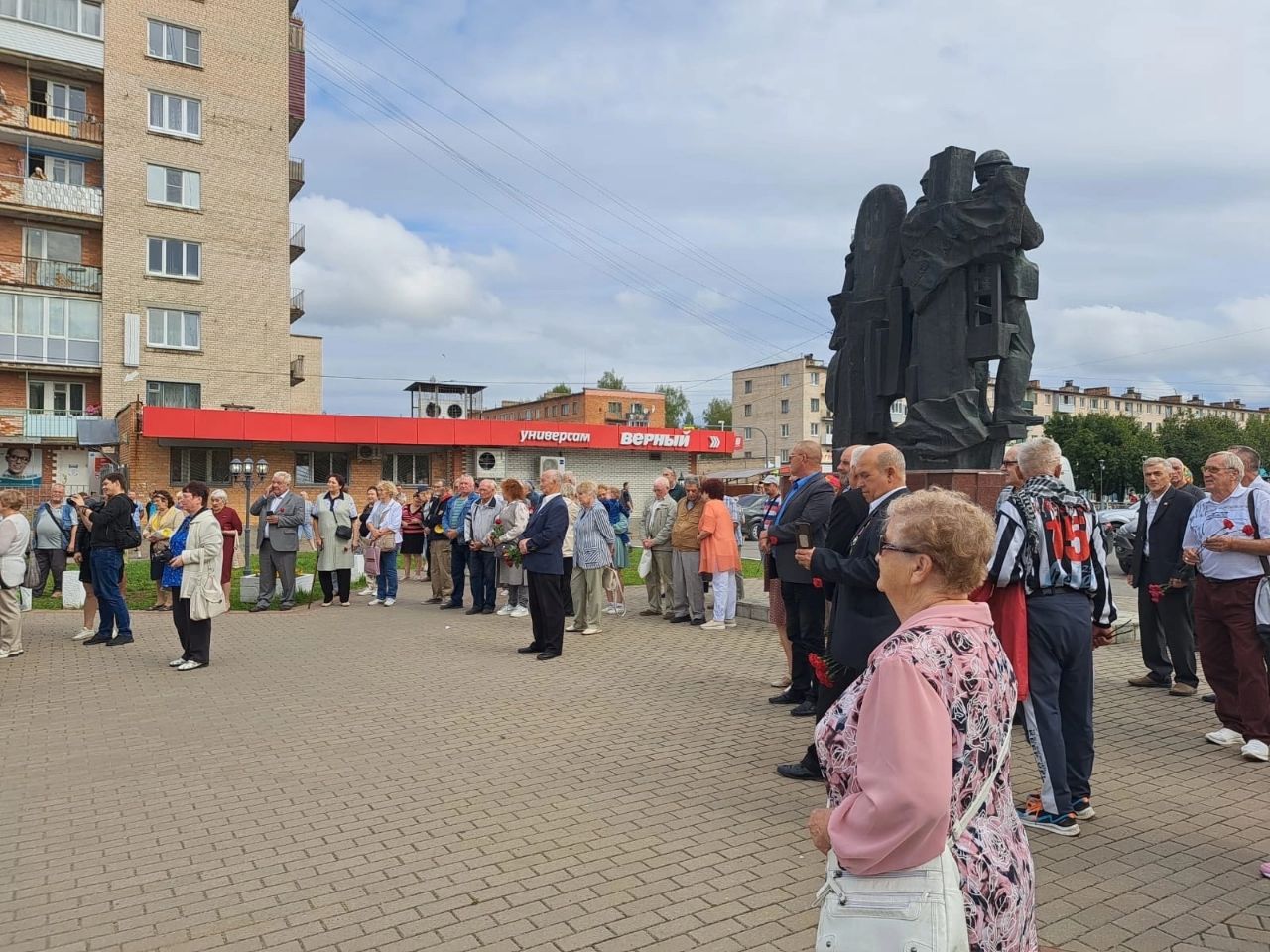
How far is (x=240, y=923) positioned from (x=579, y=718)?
3590 millimetres

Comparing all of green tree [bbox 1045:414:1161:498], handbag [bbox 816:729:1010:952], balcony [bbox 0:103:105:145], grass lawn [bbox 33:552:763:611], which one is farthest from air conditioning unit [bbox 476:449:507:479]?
green tree [bbox 1045:414:1161:498]

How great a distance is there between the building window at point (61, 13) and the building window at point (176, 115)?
301 centimetres

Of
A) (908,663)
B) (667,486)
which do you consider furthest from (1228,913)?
(667,486)

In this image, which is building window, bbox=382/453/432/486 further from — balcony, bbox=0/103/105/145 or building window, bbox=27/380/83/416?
balcony, bbox=0/103/105/145

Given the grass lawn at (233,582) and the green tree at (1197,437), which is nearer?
the grass lawn at (233,582)

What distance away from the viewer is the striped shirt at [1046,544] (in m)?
4.73

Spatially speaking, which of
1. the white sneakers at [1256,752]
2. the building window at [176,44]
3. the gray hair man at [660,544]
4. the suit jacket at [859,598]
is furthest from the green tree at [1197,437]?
the suit jacket at [859,598]

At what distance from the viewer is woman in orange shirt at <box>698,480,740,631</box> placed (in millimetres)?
11555

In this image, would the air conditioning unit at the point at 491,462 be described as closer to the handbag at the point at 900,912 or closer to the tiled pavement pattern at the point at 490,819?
the tiled pavement pattern at the point at 490,819

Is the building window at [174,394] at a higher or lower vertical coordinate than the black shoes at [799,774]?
higher

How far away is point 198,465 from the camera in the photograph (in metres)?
34.2

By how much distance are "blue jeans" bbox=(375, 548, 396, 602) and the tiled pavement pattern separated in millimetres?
5829

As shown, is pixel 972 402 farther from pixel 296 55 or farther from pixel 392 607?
pixel 296 55

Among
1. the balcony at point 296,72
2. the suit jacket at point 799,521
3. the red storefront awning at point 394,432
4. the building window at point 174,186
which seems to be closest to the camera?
the suit jacket at point 799,521
